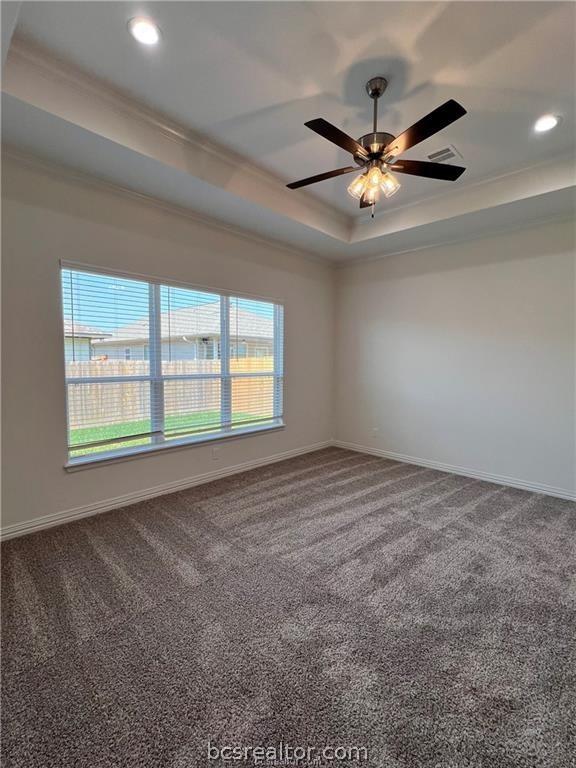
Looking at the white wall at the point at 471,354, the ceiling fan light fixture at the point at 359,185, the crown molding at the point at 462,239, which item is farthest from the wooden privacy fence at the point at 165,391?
the ceiling fan light fixture at the point at 359,185

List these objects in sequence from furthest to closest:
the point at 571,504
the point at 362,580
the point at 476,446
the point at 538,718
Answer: the point at 476,446 → the point at 571,504 → the point at 362,580 → the point at 538,718

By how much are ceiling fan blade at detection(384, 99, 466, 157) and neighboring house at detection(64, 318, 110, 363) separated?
2726 mm

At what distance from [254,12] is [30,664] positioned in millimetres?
3398

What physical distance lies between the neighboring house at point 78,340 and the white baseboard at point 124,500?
1314mm

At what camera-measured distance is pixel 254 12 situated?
1.79 m

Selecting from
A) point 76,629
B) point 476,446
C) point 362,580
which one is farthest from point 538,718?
point 476,446

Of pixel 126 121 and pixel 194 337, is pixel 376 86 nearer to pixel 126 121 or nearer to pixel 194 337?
pixel 126 121

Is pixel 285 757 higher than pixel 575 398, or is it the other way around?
pixel 575 398

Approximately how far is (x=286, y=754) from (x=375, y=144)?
123 inches

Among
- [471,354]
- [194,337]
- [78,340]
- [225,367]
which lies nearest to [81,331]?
[78,340]

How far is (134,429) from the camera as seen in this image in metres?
3.36

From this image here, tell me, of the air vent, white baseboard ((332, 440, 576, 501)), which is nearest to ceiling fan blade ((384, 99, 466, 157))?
the air vent

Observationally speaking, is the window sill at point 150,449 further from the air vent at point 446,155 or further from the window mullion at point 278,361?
the air vent at point 446,155

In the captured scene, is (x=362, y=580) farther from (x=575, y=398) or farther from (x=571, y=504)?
(x=575, y=398)
